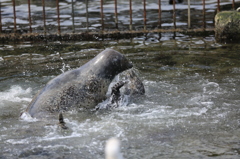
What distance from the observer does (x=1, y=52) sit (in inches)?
433

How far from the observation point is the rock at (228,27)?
37.8 ft

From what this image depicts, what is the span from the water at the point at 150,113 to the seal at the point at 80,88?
7.5 inches

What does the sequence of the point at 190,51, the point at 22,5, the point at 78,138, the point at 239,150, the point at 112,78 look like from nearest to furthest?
the point at 239,150
the point at 78,138
the point at 112,78
the point at 190,51
the point at 22,5

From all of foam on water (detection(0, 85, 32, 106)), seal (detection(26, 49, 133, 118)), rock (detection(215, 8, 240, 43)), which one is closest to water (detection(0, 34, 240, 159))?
foam on water (detection(0, 85, 32, 106))

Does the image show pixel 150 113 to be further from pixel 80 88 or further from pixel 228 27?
pixel 228 27

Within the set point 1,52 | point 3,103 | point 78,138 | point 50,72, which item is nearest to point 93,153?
point 78,138

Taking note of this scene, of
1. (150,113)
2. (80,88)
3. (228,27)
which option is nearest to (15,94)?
(80,88)

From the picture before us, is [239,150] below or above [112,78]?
below

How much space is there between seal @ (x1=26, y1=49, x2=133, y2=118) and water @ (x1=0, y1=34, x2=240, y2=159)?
0.63 ft

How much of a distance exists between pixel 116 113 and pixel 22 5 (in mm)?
13771

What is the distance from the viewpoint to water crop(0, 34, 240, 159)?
5004 mm

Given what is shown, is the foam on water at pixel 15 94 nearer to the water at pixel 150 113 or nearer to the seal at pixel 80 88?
the water at pixel 150 113

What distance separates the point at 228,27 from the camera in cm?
1159

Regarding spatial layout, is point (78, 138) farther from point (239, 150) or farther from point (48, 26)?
point (48, 26)
